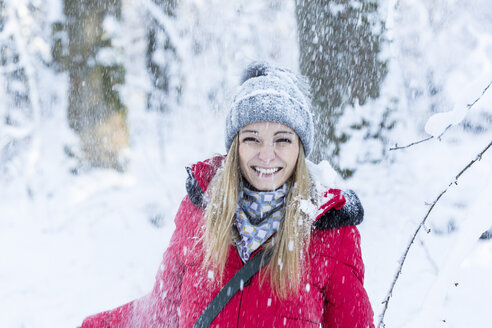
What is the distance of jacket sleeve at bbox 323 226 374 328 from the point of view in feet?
5.51

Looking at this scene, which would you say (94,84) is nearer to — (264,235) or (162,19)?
(162,19)

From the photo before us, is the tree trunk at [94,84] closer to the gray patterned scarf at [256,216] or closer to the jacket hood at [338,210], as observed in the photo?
the gray patterned scarf at [256,216]

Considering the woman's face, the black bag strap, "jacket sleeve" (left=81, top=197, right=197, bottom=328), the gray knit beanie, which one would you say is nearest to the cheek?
the woman's face

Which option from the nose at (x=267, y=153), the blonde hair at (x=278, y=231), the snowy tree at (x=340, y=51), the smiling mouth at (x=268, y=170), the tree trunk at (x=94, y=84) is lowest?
the blonde hair at (x=278, y=231)

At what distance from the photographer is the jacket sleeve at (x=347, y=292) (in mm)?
1679

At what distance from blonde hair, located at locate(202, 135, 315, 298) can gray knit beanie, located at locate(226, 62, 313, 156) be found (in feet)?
0.30

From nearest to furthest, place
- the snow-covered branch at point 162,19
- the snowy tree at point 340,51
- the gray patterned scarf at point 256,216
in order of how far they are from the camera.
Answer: the gray patterned scarf at point 256,216 < the snowy tree at point 340,51 < the snow-covered branch at point 162,19

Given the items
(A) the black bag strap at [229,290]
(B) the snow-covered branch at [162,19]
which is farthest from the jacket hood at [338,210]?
(B) the snow-covered branch at [162,19]

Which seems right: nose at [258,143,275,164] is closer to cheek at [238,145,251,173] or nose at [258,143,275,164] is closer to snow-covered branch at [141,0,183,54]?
cheek at [238,145,251,173]

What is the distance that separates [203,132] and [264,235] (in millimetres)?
7341

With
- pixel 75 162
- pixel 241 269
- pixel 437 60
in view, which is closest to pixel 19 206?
pixel 75 162

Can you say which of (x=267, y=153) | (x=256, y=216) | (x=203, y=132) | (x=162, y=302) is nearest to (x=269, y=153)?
(x=267, y=153)

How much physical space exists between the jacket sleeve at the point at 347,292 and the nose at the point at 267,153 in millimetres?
460

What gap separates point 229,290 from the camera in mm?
1710
